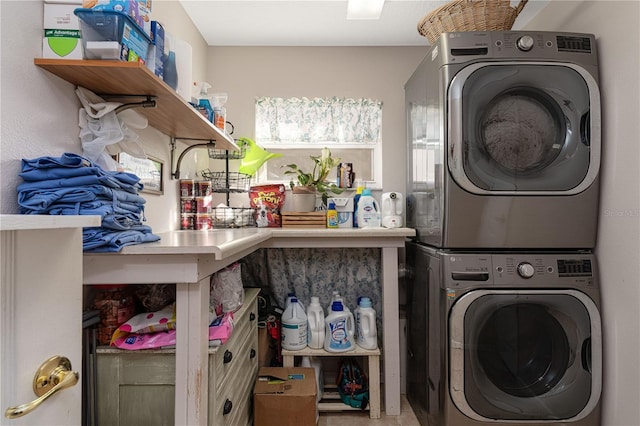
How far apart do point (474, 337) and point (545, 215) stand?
2.10 feet

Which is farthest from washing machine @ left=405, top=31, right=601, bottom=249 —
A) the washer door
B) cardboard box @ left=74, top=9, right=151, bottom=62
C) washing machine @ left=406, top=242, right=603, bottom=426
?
cardboard box @ left=74, top=9, right=151, bottom=62

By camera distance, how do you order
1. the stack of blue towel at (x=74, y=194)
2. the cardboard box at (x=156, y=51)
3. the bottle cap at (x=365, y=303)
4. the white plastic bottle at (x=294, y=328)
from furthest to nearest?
the bottle cap at (x=365, y=303) → the white plastic bottle at (x=294, y=328) → the cardboard box at (x=156, y=51) → the stack of blue towel at (x=74, y=194)

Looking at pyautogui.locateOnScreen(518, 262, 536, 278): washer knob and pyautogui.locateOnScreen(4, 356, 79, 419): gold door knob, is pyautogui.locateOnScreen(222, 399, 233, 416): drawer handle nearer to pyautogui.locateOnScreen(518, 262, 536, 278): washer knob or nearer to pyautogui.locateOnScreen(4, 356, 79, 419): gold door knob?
pyautogui.locateOnScreen(4, 356, 79, 419): gold door knob

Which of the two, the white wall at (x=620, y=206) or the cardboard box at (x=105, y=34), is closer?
the cardboard box at (x=105, y=34)

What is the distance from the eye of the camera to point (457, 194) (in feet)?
5.05

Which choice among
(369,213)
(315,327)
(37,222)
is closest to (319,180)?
(369,213)

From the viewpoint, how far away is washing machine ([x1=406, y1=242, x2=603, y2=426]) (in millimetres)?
1513

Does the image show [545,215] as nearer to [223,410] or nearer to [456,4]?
[456,4]

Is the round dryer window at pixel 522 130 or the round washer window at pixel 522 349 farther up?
the round dryer window at pixel 522 130

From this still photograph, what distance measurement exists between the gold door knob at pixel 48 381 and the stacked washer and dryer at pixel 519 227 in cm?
140

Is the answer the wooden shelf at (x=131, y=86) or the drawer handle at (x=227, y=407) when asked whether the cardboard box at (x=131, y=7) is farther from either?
the drawer handle at (x=227, y=407)

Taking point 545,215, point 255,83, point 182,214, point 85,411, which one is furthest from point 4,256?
point 255,83

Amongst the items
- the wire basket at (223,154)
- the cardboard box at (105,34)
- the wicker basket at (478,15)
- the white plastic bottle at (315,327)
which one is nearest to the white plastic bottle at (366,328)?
the white plastic bottle at (315,327)

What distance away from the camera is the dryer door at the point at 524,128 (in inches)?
59.9
